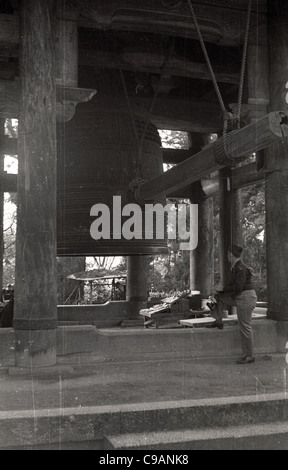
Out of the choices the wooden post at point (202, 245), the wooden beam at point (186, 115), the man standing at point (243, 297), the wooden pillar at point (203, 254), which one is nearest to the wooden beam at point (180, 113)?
the wooden beam at point (186, 115)

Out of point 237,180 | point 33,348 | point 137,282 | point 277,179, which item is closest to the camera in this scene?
point 33,348

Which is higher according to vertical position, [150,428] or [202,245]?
[202,245]

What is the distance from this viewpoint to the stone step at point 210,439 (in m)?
3.79

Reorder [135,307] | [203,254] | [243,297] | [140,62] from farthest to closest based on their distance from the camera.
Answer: [203,254] → [135,307] → [140,62] → [243,297]

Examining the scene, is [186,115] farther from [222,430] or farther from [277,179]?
[222,430]

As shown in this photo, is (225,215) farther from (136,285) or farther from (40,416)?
(40,416)

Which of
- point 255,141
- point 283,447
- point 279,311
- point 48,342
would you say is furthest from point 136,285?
point 283,447

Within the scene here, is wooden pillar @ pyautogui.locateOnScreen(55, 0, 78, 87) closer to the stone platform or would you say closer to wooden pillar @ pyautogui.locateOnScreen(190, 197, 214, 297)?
the stone platform

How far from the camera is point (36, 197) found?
6273mm

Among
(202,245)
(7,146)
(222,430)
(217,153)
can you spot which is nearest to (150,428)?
(222,430)

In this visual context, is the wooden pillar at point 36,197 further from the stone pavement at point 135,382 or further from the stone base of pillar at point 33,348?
the stone pavement at point 135,382

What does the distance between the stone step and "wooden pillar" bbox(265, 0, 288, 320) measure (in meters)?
3.36

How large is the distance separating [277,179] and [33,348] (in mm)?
3787

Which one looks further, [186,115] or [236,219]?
[236,219]
